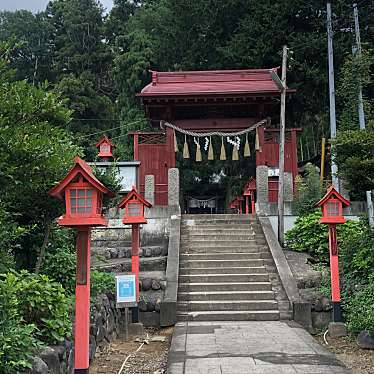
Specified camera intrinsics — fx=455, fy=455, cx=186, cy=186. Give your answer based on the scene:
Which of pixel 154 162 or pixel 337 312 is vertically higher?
pixel 154 162

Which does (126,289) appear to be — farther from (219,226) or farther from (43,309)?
(219,226)

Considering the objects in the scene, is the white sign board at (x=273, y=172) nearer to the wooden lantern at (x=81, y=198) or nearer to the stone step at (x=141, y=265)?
the stone step at (x=141, y=265)

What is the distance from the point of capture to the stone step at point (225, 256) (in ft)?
38.8

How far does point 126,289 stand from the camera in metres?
8.39

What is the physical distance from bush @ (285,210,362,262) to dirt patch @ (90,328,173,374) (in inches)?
228

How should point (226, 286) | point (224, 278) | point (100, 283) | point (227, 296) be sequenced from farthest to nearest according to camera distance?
point (224, 278), point (226, 286), point (227, 296), point (100, 283)

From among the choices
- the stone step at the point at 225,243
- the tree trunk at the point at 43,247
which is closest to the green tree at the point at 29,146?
the tree trunk at the point at 43,247

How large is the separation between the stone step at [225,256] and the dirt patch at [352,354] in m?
3.42

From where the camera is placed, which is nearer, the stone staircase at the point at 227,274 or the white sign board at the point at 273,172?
the stone staircase at the point at 227,274

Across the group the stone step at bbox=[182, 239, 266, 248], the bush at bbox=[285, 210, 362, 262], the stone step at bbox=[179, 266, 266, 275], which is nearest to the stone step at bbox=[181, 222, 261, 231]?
the stone step at bbox=[182, 239, 266, 248]

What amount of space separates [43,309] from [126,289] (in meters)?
3.61

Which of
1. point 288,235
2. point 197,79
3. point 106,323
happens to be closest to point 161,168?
point 197,79

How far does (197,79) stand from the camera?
17.6m

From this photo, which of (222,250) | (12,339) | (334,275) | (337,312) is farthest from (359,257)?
(12,339)
